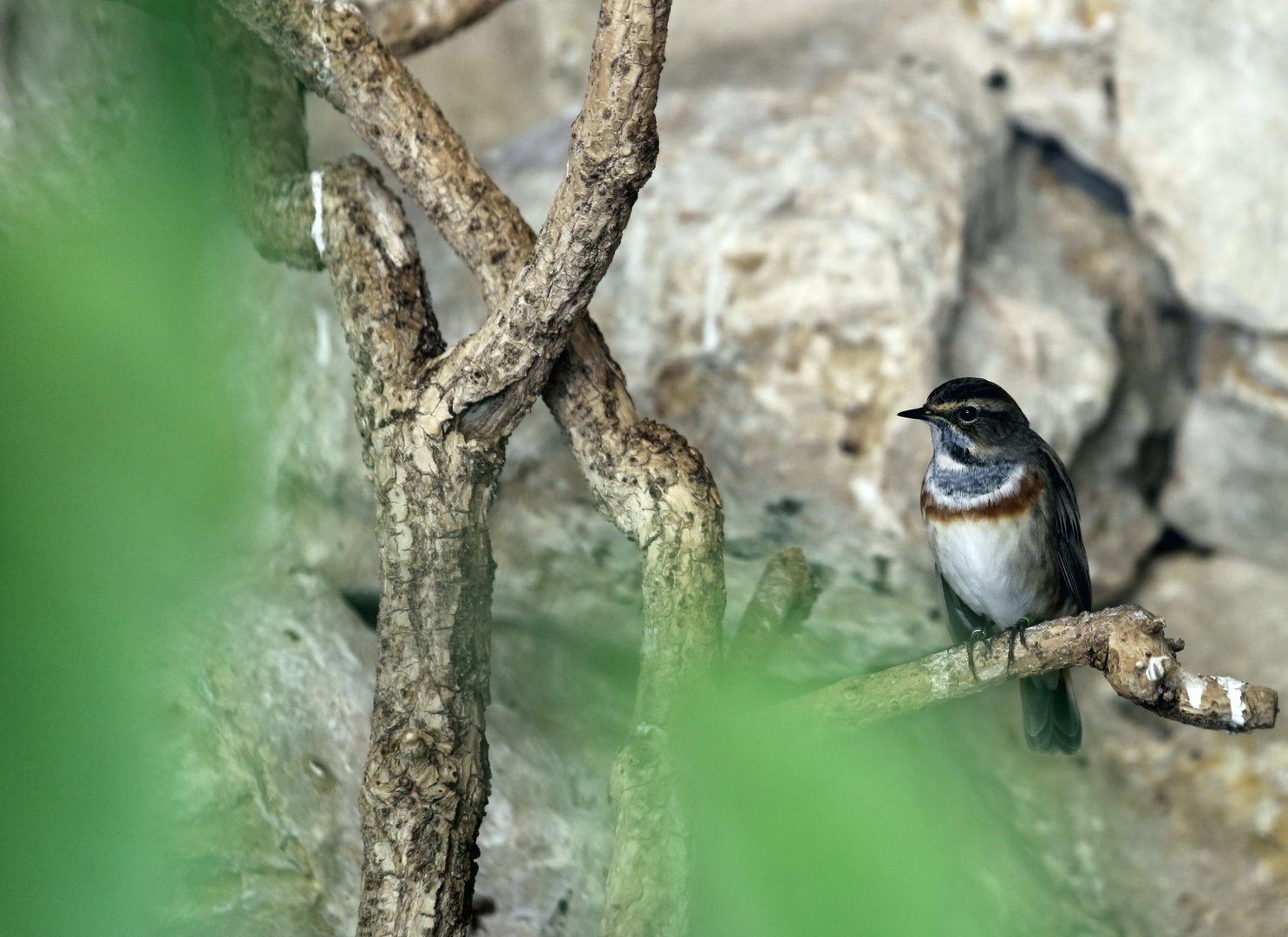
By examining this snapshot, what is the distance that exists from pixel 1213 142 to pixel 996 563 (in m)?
1.72

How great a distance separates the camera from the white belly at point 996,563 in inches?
83.8

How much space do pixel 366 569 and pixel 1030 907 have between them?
1.78 metres

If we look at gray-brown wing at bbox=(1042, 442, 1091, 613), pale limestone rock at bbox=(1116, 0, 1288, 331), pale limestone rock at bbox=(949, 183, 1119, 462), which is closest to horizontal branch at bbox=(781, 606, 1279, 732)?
gray-brown wing at bbox=(1042, 442, 1091, 613)

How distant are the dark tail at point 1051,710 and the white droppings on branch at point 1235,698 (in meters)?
0.77

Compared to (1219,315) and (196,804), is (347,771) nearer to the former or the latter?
(196,804)

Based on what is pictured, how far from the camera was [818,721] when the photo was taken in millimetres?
1701

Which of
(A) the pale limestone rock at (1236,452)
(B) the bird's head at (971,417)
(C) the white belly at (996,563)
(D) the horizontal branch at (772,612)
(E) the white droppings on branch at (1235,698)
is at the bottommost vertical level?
(E) the white droppings on branch at (1235,698)

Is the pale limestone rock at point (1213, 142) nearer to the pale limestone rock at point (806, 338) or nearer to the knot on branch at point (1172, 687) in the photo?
the pale limestone rock at point (806, 338)

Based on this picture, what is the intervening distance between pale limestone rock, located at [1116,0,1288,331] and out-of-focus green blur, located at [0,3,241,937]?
282 centimetres

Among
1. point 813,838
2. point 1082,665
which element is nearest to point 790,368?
point 1082,665

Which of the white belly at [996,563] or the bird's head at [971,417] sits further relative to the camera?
the white belly at [996,563]

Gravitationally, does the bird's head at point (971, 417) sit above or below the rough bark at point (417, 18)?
below

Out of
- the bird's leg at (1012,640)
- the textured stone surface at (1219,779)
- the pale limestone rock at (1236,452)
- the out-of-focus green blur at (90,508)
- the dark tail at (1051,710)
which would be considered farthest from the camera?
the pale limestone rock at (1236,452)

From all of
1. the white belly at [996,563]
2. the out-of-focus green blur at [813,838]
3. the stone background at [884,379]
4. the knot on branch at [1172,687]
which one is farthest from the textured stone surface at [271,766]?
the knot on branch at [1172,687]
